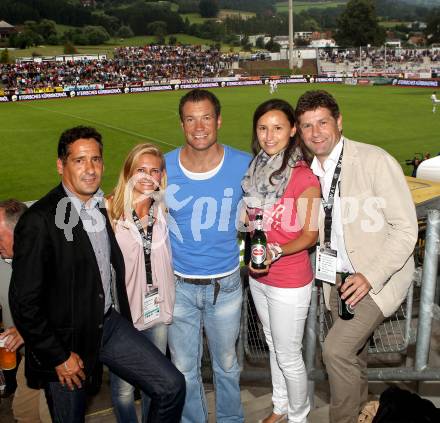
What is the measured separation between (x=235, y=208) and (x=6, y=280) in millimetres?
2310

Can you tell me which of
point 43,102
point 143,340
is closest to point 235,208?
point 143,340

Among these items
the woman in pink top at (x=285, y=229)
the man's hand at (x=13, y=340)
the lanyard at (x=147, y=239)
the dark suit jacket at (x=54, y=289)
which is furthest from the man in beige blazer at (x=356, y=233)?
the man's hand at (x=13, y=340)

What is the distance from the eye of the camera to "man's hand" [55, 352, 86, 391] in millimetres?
3377

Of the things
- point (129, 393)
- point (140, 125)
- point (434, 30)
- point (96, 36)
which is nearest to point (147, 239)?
Answer: point (129, 393)

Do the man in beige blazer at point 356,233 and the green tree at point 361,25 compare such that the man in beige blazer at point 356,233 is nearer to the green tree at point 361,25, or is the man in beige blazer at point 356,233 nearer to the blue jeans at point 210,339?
the blue jeans at point 210,339

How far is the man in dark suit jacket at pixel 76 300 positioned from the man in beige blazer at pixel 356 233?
1.09 meters

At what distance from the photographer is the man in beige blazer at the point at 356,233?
346 cm

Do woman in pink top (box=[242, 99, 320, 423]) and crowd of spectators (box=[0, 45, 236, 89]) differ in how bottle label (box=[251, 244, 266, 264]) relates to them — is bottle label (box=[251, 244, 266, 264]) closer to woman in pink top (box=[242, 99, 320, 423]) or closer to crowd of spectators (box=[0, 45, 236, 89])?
woman in pink top (box=[242, 99, 320, 423])

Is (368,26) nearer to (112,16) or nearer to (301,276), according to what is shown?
(112,16)

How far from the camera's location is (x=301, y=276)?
376 centimetres

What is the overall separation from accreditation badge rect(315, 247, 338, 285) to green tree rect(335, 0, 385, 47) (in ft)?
347

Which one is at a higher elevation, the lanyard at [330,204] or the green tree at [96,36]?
the green tree at [96,36]

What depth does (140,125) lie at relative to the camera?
97.0ft

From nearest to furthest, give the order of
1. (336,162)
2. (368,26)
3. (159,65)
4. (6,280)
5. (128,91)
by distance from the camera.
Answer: (336,162) < (6,280) < (128,91) < (159,65) < (368,26)
